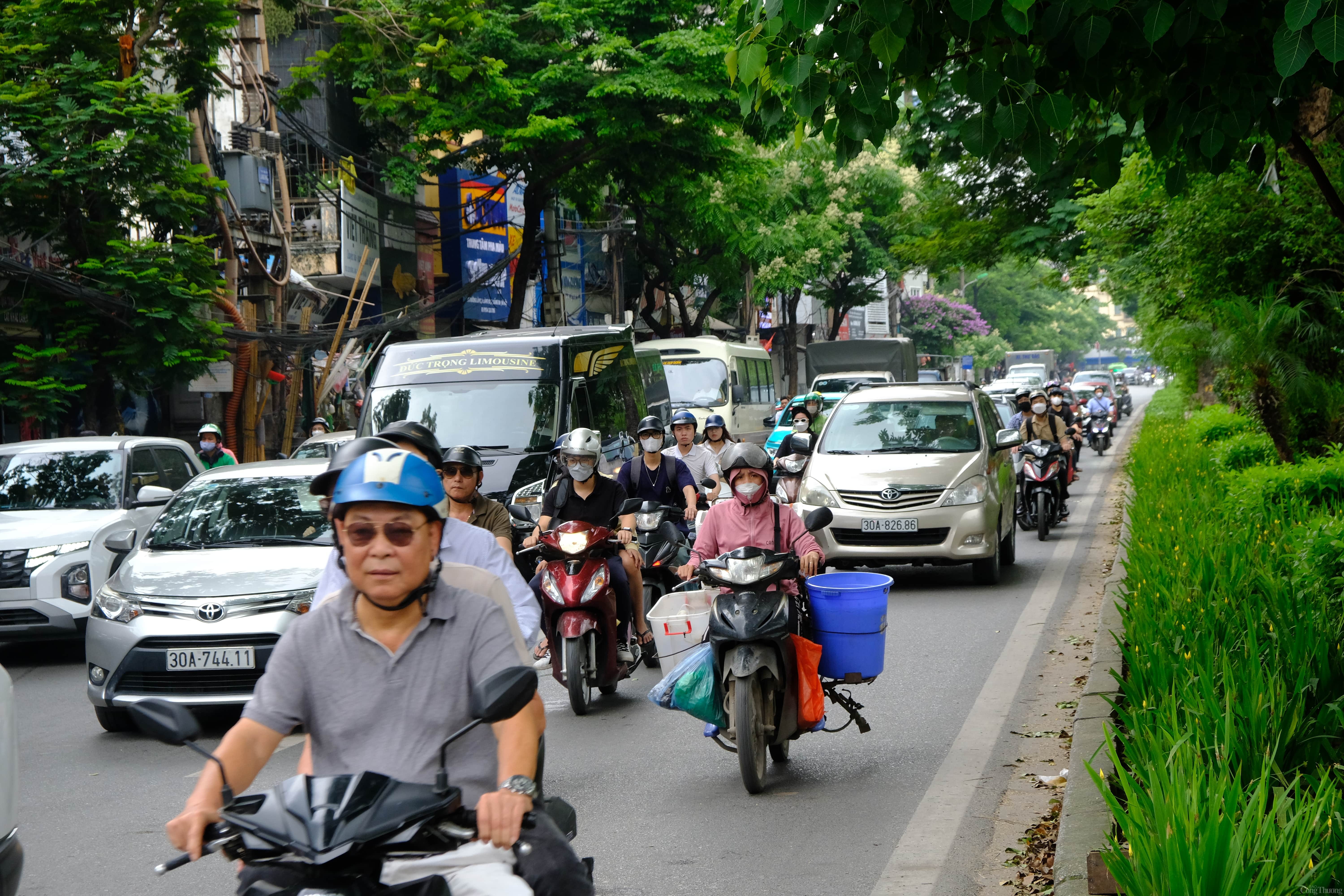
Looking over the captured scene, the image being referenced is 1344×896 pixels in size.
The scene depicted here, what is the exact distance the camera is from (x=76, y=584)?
1095cm

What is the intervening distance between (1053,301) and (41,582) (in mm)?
102060

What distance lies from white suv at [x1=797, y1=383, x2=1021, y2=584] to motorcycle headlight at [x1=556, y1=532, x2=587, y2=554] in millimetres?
4680

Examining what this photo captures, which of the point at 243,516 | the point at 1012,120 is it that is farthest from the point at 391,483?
the point at 243,516

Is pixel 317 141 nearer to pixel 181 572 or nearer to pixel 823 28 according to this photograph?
pixel 181 572

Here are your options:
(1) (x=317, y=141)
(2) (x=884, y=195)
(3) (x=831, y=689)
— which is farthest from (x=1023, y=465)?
(2) (x=884, y=195)

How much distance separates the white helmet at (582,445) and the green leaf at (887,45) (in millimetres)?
3867

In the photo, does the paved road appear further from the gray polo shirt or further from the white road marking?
the gray polo shirt

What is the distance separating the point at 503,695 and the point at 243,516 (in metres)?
6.86

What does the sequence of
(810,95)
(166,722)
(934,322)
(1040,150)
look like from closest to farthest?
(166,722)
(810,95)
(1040,150)
(934,322)

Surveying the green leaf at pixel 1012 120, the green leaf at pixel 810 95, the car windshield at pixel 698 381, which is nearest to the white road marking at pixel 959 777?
the green leaf at pixel 1012 120

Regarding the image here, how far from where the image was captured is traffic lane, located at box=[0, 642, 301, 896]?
18.3 feet

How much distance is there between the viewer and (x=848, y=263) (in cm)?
4712

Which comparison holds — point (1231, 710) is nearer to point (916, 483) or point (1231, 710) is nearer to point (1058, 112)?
point (1058, 112)

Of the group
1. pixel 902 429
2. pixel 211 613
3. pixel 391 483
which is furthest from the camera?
pixel 902 429
